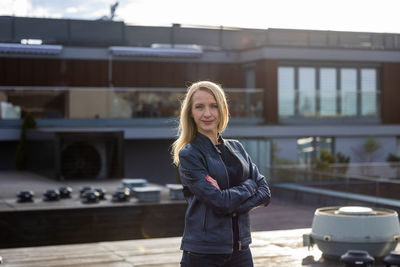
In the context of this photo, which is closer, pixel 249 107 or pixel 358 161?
pixel 249 107

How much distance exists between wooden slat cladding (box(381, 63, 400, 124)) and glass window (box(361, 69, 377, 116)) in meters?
0.40

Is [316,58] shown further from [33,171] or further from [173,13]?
[173,13]

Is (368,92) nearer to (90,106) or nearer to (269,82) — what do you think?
(269,82)

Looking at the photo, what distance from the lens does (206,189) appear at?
3521 millimetres

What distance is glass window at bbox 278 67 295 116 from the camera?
23062mm

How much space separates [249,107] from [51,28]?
47.7ft

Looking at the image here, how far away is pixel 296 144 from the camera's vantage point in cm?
2336

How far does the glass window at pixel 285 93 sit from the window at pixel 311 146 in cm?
112

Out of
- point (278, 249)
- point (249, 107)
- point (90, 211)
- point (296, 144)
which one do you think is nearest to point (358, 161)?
point (296, 144)

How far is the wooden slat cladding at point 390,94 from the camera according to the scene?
25125mm

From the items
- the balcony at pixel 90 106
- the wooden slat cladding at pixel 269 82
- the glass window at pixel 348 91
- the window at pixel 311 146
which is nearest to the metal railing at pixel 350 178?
the balcony at pixel 90 106

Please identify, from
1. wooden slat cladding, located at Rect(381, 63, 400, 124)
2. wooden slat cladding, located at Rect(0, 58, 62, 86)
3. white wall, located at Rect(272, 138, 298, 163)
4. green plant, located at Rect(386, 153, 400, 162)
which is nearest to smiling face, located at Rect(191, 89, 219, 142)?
white wall, located at Rect(272, 138, 298, 163)

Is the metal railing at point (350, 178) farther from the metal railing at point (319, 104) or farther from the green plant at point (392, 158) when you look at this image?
the green plant at point (392, 158)

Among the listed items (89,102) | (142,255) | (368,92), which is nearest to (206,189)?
(142,255)
